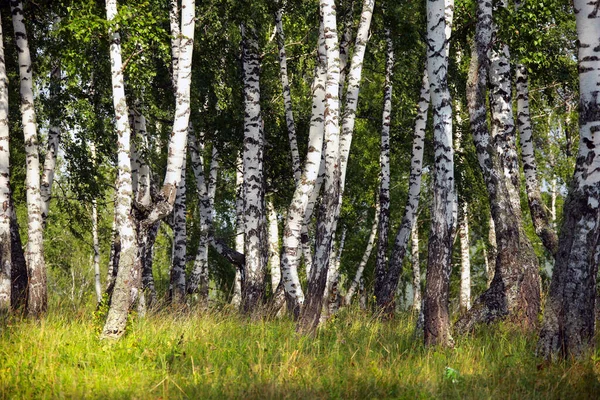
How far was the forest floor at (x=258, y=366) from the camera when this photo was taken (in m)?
6.60

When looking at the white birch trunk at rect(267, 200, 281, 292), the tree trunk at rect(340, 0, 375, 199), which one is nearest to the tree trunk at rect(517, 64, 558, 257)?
the tree trunk at rect(340, 0, 375, 199)

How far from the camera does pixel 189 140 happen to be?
56.6ft

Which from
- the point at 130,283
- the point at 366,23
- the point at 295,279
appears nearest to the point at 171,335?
the point at 130,283

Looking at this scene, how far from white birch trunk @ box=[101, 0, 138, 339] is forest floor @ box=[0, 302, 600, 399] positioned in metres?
0.27

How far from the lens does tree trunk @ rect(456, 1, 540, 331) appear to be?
425 inches

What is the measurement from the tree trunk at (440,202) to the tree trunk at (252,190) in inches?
166

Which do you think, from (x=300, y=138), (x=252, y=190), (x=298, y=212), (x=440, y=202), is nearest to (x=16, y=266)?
(x=252, y=190)

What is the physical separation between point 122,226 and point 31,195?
3.84 metres

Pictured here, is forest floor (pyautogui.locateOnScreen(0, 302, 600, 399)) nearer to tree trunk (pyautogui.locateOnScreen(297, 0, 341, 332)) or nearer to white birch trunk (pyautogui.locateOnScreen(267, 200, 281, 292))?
tree trunk (pyautogui.locateOnScreen(297, 0, 341, 332))

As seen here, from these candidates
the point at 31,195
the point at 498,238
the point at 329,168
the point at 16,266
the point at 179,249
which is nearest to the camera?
the point at 329,168

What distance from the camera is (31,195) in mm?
12289

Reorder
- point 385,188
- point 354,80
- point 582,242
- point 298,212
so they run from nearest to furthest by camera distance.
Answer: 1. point 582,242
2. point 298,212
3. point 354,80
4. point 385,188

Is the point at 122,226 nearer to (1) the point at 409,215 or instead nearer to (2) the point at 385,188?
(1) the point at 409,215

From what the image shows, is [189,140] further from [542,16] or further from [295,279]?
[542,16]
